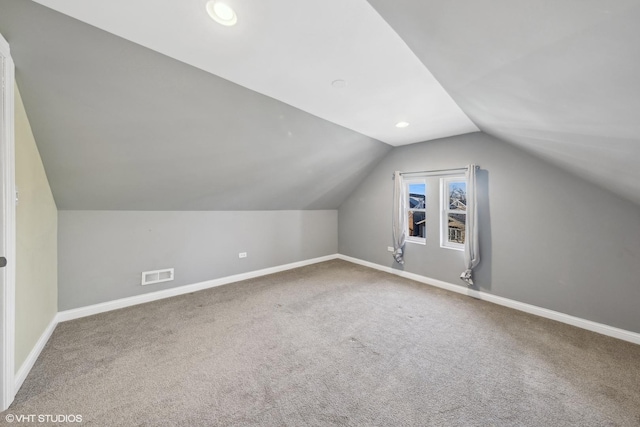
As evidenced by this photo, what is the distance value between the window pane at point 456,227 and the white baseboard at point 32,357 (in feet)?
15.5

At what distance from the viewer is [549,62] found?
101 centimetres

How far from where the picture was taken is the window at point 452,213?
11.6ft

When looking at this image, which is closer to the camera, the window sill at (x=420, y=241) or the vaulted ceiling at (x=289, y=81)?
the vaulted ceiling at (x=289, y=81)

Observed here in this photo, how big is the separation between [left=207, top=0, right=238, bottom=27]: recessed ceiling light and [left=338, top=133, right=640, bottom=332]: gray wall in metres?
3.23

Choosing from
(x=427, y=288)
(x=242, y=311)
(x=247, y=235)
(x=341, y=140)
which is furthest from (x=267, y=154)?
(x=427, y=288)

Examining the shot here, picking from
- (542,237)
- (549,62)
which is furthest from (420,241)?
(549,62)

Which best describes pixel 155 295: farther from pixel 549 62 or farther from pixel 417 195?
pixel 417 195

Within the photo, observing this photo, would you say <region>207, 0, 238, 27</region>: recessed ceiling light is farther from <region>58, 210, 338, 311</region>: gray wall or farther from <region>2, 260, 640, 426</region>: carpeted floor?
<region>58, 210, 338, 311</region>: gray wall

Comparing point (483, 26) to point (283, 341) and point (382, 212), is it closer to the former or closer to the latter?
point (283, 341)

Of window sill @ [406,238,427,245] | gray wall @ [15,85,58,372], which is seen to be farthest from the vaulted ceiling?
window sill @ [406,238,427,245]

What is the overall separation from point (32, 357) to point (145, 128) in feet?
6.70

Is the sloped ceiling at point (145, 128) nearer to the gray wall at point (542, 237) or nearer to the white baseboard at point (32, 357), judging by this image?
the white baseboard at point (32, 357)

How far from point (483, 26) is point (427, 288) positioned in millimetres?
3379

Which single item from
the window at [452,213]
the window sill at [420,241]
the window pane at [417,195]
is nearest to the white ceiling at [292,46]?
the window at [452,213]
